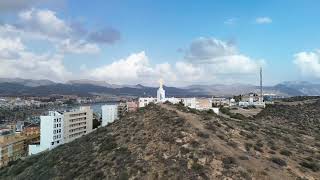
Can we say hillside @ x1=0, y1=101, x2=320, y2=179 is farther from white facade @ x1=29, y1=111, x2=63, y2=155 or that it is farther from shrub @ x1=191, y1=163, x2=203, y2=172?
white facade @ x1=29, y1=111, x2=63, y2=155

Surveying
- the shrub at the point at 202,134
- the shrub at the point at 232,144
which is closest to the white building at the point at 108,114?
the shrub at the point at 202,134

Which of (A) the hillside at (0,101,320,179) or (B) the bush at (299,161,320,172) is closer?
(A) the hillside at (0,101,320,179)

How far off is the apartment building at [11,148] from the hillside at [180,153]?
1318 inches

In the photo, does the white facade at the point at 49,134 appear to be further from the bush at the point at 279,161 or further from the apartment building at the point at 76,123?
the bush at the point at 279,161

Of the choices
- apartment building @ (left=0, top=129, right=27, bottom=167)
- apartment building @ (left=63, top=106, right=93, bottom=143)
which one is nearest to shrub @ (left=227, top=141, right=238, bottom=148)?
apartment building @ (left=63, top=106, right=93, bottom=143)

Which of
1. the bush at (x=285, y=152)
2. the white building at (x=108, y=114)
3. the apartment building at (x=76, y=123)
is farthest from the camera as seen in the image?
the white building at (x=108, y=114)

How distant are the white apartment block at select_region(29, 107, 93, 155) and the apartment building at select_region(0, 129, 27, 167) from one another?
20.9 feet

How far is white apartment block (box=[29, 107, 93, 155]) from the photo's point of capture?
254ft

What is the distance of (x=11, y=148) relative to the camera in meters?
84.1

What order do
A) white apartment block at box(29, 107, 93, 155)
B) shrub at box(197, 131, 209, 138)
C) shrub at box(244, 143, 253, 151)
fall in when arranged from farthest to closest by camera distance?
1. white apartment block at box(29, 107, 93, 155)
2. shrub at box(197, 131, 209, 138)
3. shrub at box(244, 143, 253, 151)

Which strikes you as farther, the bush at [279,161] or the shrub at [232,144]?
the shrub at [232,144]

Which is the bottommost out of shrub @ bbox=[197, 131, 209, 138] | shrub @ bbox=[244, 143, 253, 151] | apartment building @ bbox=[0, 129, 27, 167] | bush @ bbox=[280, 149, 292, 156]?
apartment building @ bbox=[0, 129, 27, 167]

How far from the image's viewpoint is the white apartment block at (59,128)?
77.5 metres

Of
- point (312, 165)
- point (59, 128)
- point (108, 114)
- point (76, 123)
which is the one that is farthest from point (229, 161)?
point (108, 114)
